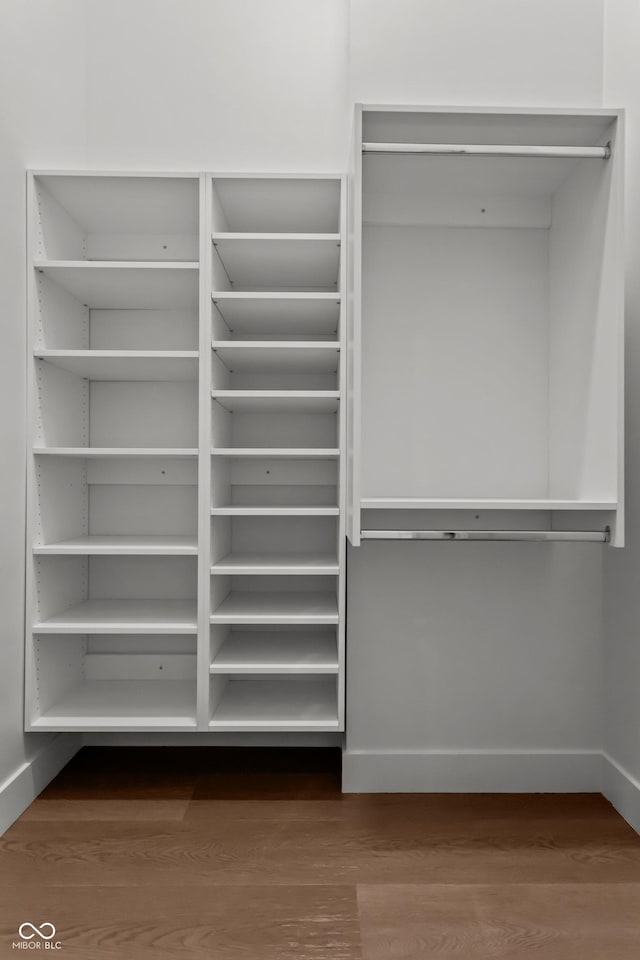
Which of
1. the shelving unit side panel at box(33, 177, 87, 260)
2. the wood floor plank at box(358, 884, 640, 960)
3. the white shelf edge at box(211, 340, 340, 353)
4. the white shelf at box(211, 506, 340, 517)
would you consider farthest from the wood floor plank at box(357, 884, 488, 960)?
the shelving unit side panel at box(33, 177, 87, 260)

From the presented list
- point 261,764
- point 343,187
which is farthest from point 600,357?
point 261,764

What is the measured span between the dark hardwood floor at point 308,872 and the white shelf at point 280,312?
5.06 feet

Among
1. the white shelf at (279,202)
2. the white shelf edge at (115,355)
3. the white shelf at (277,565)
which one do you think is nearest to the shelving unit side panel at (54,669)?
the white shelf at (277,565)

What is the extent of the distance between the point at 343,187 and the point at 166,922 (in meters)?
2.00

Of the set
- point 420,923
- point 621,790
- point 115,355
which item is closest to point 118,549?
point 115,355

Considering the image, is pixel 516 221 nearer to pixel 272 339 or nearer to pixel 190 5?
pixel 272 339

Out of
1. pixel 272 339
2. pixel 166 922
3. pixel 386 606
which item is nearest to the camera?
pixel 166 922

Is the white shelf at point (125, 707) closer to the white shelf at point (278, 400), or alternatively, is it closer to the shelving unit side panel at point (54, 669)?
the shelving unit side panel at point (54, 669)

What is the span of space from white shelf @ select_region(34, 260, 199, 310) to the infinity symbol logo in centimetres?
172

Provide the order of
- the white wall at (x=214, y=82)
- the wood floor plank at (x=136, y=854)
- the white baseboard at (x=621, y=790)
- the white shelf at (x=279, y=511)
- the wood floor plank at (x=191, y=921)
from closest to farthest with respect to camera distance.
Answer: the wood floor plank at (x=191, y=921)
the wood floor plank at (x=136, y=854)
the white baseboard at (x=621, y=790)
the white shelf at (x=279, y=511)
the white wall at (x=214, y=82)

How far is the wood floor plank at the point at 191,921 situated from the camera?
1.35 m

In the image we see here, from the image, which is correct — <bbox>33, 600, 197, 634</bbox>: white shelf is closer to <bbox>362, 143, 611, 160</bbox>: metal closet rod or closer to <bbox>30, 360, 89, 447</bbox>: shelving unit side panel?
<bbox>30, 360, 89, 447</bbox>: shelving unit side panel

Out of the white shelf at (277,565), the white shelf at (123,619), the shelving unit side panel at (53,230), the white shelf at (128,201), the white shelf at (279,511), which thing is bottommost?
the white shelf at (123,619)

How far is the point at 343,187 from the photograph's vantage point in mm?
1971
